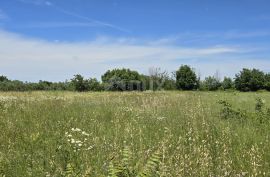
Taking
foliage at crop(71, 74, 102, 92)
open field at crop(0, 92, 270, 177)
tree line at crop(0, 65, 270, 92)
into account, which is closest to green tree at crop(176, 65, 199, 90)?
tree line at crop(0, 65, 270, 92)

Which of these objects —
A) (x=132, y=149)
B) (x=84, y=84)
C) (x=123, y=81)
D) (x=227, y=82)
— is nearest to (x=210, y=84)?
(x=227, y=82)

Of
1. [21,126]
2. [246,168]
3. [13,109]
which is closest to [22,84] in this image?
[13,109]

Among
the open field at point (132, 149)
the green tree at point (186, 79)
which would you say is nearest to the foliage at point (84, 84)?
the green tree at point (186, 79)

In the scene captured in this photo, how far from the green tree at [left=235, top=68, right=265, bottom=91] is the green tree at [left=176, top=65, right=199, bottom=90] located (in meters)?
9.17

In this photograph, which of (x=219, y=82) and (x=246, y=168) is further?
(x=219, y=82)

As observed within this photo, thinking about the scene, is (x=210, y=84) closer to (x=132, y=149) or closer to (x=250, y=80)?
(x=250, y=80)

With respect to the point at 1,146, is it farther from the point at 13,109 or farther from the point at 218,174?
the point at 13,109

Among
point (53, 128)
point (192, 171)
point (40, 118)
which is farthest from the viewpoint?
point (40, 118)

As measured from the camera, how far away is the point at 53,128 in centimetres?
699

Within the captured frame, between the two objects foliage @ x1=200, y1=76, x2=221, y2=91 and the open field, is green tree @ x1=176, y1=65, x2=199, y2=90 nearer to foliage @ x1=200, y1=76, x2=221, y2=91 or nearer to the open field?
foliage @ x1=200, y1=76, x2=221, y2=91

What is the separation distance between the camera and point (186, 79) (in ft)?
251

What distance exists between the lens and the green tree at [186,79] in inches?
3004

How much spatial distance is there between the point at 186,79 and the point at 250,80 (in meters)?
13.4

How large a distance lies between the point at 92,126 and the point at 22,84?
150 feet
